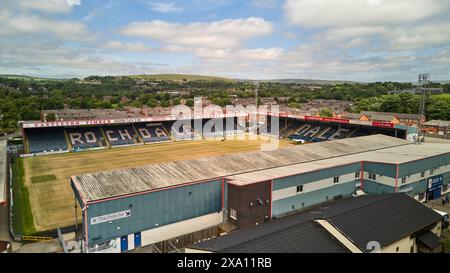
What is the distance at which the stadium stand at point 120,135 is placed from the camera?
59312 millimetres

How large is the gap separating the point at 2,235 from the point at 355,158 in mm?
30161

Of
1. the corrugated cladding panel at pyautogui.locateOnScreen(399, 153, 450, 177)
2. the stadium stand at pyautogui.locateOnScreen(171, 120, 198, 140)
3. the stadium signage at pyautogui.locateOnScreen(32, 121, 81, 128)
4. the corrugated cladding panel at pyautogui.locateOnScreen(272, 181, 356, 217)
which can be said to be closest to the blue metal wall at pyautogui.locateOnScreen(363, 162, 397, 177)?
the corrugated cladding panel at pyautogui.locateOnScreen(399, 153, 450, 177)

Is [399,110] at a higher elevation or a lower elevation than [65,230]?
higher

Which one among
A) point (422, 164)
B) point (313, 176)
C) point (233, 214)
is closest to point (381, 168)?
point (422, 164)

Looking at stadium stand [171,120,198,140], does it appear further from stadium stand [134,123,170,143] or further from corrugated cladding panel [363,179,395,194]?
corrugated cladding panel [363,179,395,194]

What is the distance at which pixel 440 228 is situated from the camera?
21.0m

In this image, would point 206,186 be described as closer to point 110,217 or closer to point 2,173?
point 110,217

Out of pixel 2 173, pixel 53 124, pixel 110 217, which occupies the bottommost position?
pixel 110 217

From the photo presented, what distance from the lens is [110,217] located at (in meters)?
19.7

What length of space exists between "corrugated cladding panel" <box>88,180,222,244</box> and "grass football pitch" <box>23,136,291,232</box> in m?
7.37

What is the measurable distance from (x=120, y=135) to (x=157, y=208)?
141 feet

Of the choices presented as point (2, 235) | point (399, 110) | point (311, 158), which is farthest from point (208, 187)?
point (399, 110)

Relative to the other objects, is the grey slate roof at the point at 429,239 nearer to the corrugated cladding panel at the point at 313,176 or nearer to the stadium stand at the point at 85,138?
the corrugated cladding panel at the point at 313,176
